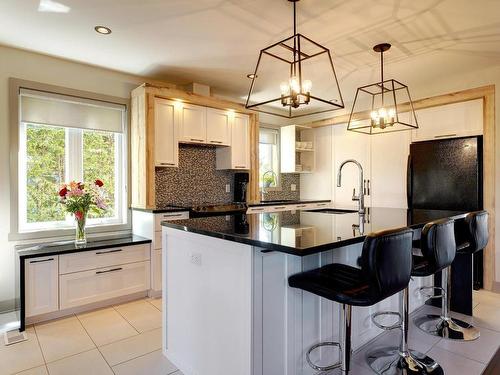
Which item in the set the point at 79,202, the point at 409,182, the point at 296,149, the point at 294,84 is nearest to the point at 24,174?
the point at 79,202

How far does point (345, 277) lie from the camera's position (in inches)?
71.4

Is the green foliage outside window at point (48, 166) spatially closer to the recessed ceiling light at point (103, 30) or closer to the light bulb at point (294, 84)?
the recessed ceiling light at point (103, 30)

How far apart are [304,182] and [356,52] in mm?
3089

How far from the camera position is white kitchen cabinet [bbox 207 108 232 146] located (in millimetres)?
4203

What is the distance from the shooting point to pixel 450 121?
13.3 feet

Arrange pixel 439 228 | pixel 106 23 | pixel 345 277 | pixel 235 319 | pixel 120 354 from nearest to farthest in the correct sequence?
pixel 235 319 → pixel 345 277 → pixel 439 228 → pixel 120 354 → pixel 106 23

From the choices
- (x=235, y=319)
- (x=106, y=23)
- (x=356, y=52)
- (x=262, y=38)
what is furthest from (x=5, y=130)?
(x=356, y=52)

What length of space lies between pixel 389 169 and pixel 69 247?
4250mm

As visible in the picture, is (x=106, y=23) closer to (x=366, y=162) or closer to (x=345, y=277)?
(x=345, y=277)

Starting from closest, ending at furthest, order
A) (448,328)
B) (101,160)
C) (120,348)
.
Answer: (120,348), (448,328), (101,160)

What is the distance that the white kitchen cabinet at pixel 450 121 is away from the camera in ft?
12.6

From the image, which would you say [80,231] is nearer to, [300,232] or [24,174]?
[24,174]

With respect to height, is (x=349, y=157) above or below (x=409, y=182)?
above

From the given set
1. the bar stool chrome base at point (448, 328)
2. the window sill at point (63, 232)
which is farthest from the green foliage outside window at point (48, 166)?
the bar stool chrome base at point (448, 328)
